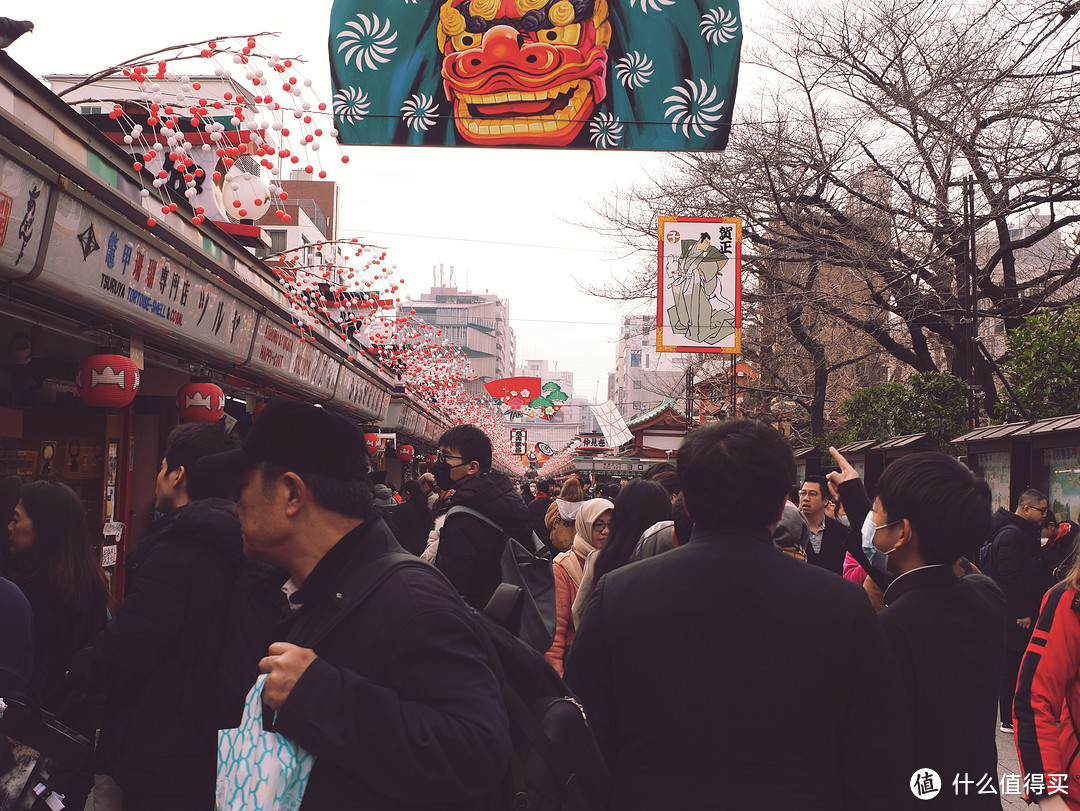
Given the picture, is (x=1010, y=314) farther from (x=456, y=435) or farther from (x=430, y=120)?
(x=456, y=435)

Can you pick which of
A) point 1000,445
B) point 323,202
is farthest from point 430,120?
point 323,202

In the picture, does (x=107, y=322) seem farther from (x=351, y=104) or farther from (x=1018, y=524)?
(x=1018, y=524)

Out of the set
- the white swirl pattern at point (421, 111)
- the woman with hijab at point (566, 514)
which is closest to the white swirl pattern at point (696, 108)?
the white swirl pattern at point (421, 111)

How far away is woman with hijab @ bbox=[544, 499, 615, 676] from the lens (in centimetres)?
520

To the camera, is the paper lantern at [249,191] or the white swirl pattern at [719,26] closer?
the white swirl pattern at [719,26]

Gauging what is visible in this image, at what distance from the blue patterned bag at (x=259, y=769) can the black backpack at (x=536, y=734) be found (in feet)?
1.14

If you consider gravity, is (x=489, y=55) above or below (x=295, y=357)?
above

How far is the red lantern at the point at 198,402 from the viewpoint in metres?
8.28

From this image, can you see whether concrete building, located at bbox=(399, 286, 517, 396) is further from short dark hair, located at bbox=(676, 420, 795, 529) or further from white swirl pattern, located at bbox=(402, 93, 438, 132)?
short dark hair, located at bbox=(676, 420, 795, 529)

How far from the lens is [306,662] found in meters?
1.93

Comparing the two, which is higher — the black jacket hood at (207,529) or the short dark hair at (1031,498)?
the short dark hair at (1031,498)

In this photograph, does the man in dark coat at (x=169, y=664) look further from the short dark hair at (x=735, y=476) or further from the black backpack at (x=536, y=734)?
the short dark hair at (x=735, y=476)

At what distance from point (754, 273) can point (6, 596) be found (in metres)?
19.1

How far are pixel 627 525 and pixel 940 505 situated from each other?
2.23 metres
